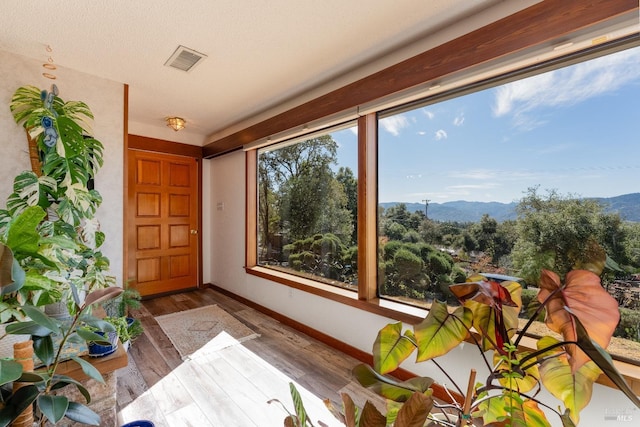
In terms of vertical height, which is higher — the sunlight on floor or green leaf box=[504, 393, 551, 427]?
green leaf box=[504, 393, 551, 427]

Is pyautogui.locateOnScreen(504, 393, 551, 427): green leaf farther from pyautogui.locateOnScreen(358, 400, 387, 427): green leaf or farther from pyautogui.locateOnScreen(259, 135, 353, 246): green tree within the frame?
pyautogui.locateOnScreen(259, 135, 353, 246): green tree

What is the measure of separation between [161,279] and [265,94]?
10.4 feet

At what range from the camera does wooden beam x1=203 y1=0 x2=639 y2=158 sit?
4.58 ft

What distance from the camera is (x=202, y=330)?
3016 mm

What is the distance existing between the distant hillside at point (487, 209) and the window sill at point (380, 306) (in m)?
0.74

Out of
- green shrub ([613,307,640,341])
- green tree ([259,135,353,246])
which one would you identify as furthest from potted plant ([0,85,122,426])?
green shrub ([613,307,640,341])

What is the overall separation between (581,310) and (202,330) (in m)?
3.21

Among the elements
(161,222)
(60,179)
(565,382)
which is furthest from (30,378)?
(161,222)

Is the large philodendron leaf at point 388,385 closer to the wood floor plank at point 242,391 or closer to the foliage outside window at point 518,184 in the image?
the foliage outside window at point 518,184

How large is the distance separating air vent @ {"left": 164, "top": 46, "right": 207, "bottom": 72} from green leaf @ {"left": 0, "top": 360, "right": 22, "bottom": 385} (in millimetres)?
2338

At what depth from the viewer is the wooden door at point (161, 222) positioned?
13.2 feet

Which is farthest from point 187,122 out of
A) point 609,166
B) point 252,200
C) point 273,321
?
point 609,166

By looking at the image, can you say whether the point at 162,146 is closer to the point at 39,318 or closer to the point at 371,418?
the point at 39,318

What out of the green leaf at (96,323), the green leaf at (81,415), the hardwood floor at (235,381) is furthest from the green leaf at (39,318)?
the hardwood floor at (235,381)
